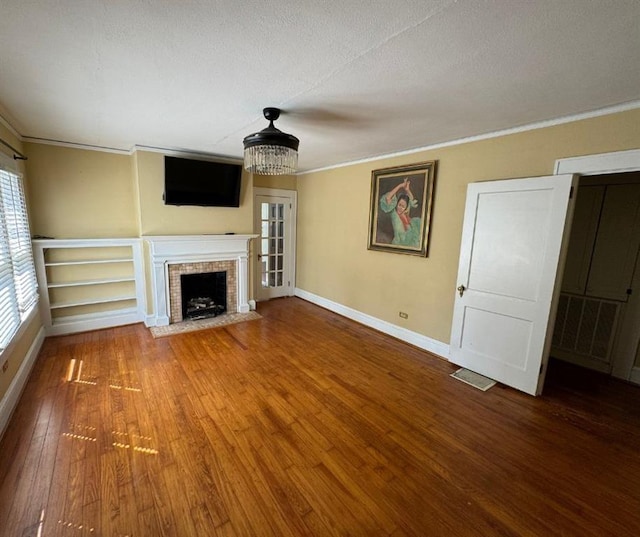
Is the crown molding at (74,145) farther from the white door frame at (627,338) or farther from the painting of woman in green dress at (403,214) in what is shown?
the white door frame at (627,338)

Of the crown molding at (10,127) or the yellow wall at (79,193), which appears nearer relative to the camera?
the crown molding at (10,127)

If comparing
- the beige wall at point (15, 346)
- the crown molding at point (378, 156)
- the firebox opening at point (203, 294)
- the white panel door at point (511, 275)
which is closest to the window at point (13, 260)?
the beige wall at point (15, 346)

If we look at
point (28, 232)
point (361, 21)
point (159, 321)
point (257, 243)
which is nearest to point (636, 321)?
point (361, 21)

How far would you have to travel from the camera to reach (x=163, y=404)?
8.15 ft

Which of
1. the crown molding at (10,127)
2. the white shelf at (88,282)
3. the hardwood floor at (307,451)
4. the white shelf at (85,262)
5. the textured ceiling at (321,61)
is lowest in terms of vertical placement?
the hardwood floor at (307,451)

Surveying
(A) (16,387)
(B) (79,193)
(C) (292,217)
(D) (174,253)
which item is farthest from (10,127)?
(C) (292,217)

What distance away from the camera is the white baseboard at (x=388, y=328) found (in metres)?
3.49

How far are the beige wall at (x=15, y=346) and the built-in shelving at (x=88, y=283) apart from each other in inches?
12.9

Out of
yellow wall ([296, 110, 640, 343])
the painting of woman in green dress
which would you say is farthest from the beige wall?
the painting of woman in green dress

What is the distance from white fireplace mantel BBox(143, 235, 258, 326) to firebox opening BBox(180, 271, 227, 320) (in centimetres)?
28

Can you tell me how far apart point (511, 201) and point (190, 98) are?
2836 mm

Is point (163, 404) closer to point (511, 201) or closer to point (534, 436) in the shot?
point (534, 436)

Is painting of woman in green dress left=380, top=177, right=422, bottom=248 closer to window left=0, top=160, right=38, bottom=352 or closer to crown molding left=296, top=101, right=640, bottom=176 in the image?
crown molding left=296, top=101, right=640, bottom=176

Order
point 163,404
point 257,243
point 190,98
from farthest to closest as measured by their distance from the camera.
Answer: point 257,243, point 163,404, point 190,98
